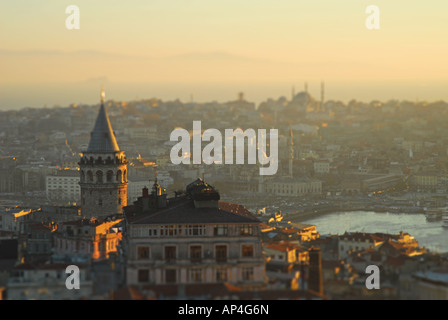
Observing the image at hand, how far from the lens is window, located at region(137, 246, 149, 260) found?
2317 cm

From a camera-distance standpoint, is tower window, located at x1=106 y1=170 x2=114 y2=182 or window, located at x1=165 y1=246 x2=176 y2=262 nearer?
window, located at x1=165 y1=246 x2=176 y2=262

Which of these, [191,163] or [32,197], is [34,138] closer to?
[191,163]

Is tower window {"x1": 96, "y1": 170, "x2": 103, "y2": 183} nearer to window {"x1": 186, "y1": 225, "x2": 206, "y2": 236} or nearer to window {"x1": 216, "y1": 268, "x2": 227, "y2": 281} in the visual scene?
window {"x1": 186, "y1": 225, "x2": 206, "y2": 236}

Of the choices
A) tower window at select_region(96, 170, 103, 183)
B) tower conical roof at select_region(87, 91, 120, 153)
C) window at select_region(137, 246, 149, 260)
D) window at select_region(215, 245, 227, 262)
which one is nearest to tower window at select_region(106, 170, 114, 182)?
tower window at select_region(96, 170, 103, 183)

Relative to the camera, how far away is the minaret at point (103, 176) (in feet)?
104

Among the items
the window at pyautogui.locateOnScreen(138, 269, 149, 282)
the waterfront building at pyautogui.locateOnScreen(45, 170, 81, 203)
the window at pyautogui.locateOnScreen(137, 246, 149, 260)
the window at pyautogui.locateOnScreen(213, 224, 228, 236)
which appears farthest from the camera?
the waterfront building at pyautogui.locateOnScreen(45, 170, 81, 203)

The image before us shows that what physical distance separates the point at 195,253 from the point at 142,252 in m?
1.01

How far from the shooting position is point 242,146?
3880 inches

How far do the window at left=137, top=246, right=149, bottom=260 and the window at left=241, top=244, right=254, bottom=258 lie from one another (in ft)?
5.98

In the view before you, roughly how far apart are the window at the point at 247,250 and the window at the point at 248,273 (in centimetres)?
27

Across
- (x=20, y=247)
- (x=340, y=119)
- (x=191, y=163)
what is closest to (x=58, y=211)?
(x=20, y=247)

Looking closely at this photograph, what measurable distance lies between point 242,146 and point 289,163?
11.9m

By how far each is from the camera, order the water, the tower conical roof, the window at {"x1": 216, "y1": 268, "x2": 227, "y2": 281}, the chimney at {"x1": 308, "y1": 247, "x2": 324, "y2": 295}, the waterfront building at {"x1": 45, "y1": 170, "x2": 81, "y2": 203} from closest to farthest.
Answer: the chimney at {"x1": 308, "y1": 247, "x2": 324, "y2": 295} → the window at {"x1": 216, "y1": 268, "x2": 227, "y2": 281} → the tower conical roof → the water → the waterfront building at {"x1": 45, "y1": 170, "x2": 81, "y2": 203}

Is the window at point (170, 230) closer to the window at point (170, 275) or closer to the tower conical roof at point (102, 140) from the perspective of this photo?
the window at point (170, 275)
